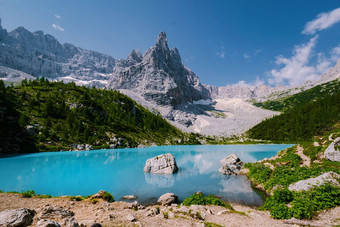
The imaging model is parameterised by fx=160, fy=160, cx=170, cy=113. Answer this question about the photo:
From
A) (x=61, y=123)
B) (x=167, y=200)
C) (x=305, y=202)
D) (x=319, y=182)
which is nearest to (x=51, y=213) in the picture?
(x=167, y=200)

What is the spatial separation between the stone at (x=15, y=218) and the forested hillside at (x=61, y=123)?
7905cm

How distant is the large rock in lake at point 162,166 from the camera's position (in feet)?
114

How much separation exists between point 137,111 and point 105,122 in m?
57.1

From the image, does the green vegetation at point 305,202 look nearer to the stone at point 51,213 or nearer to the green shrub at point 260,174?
the green shrub at point 260,174

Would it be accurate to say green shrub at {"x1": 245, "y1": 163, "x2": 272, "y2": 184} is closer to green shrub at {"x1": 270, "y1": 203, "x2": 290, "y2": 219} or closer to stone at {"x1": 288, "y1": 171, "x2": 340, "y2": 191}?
A: stone at {"x1": 288, "y1": 171, "x2": 340, "y2": 191}

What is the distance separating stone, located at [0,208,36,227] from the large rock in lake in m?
27.9

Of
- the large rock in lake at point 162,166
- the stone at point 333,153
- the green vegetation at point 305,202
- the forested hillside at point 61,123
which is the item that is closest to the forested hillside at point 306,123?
the forested hillside at point 61,123

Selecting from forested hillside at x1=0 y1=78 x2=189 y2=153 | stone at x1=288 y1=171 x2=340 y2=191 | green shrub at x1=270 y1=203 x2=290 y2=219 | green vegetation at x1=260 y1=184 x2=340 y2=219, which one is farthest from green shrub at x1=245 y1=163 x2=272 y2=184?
forested hillside at x1=0 y1=78 x2=189 y2=153

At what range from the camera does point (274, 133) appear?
170125mm

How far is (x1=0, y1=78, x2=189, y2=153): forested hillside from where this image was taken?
7188cm

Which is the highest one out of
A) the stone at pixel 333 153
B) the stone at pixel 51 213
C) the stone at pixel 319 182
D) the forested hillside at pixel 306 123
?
the forested hillside at pixel 306 123

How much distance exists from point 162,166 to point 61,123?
80.1 meters

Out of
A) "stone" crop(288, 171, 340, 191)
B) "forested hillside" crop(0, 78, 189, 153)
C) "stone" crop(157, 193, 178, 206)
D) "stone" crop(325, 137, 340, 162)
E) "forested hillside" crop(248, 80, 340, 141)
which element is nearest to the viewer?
"stone" crop(288, 171, 340, 191)

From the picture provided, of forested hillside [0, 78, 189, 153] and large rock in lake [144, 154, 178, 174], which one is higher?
A: forested hillside [0, 78, 189, 153]
